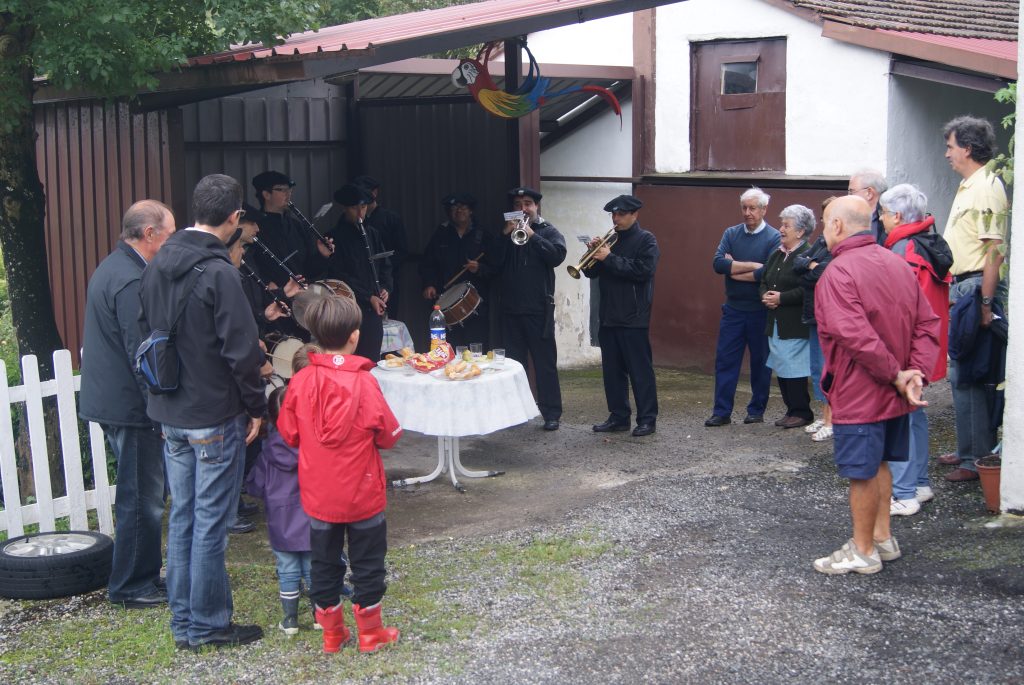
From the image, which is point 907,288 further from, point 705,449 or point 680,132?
point 680,132

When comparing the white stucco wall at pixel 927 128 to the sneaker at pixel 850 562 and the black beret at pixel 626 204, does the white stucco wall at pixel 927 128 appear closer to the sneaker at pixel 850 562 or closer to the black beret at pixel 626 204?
the black beret at pixel 626 204

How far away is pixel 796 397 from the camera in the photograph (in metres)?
8.84

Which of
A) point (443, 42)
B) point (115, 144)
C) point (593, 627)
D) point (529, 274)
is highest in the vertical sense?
point (443, 42)

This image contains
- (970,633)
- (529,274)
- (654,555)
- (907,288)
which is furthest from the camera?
(529,274)

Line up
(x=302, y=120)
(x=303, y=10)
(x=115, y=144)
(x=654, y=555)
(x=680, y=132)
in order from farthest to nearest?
(x=680, y=132) < (x=302, y=120) < (x=115, y=144) < (x=303, y=10) < (x=654, y=555)

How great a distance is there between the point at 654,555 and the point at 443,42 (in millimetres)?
3441

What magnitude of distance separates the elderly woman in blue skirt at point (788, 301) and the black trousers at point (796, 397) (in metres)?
0.02

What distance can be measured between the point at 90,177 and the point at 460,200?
2904 millimetres

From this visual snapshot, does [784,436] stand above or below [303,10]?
below

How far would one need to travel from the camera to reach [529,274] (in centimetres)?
895

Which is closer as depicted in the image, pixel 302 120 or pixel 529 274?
pixel 529 274

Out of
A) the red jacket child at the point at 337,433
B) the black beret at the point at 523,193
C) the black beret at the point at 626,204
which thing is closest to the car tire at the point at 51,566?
the red jacket child at the point at 337,433

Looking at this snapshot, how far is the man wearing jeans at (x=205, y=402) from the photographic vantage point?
15.1 ft

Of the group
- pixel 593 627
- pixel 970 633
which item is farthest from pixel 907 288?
pixel 593 627
